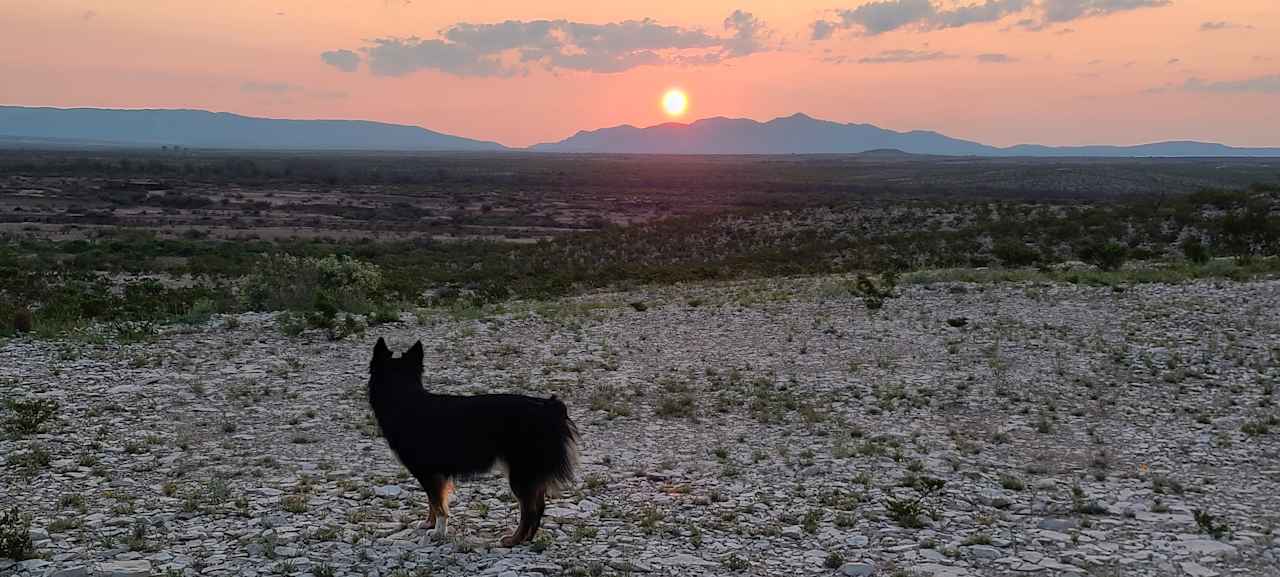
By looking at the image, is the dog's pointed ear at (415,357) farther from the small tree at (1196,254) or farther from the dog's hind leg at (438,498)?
the small tree at (1196,254)

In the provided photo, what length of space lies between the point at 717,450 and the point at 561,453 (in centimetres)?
386

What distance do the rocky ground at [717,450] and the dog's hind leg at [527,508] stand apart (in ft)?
0.55

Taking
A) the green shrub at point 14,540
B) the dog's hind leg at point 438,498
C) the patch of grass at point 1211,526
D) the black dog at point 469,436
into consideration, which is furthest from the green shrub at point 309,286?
the patch of grass at point 1211,526

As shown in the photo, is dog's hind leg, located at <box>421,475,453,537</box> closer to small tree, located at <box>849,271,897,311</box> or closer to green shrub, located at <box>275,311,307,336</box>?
green shrub, located at <box>275,311,307,336</box>

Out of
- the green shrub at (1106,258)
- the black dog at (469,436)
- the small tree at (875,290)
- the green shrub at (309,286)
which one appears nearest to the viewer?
the black dog at (469,436)

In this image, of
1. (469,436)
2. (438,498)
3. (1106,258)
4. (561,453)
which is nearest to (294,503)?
(438,498)

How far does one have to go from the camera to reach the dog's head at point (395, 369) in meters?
7.38

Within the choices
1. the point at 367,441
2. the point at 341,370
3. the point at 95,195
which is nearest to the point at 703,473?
the point at 367,441

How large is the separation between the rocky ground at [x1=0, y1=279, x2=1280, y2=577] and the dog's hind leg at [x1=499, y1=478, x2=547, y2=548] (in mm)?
167

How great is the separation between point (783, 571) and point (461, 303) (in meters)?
20.1

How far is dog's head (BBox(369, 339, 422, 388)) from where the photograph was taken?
24.2ft

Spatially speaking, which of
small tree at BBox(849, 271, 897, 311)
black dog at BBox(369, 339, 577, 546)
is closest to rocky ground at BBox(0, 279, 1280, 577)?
black dog at BBox(369, 339, 577, 546)

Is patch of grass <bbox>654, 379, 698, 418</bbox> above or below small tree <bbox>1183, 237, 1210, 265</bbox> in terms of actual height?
below

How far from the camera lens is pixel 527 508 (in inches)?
279
